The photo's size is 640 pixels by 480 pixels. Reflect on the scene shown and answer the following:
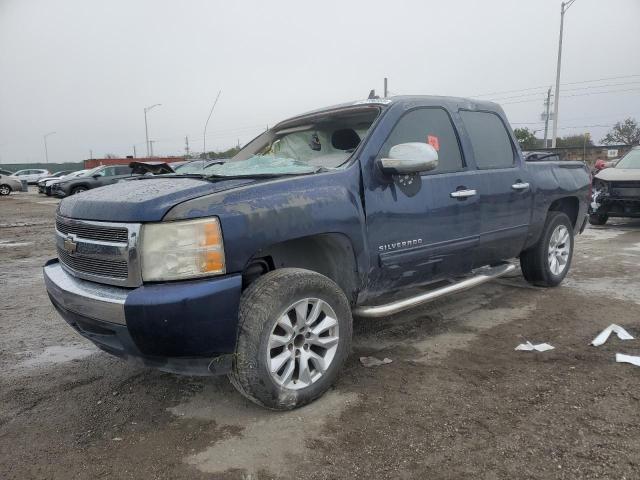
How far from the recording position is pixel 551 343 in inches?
148

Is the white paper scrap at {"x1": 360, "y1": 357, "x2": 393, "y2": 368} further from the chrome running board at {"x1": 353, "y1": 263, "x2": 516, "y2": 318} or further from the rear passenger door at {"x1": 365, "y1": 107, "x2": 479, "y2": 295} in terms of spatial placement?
the rear passenger door at {"x1": 365, "y1": 107, "x2": 479, "y2": 295}

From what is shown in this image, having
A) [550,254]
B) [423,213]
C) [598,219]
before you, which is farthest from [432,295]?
[598,219]

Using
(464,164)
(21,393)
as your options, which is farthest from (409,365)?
(21,393)

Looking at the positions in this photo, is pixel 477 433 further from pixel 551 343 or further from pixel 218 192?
pixel 218 192

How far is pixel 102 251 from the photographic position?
266cm

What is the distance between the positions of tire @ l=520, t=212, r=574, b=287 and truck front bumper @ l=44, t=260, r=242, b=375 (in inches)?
144

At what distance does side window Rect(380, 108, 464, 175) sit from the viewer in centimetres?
361

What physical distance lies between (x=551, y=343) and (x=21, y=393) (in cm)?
373

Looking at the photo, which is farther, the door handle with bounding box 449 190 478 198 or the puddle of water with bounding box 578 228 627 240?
the puddle of water with bounding box 578 228 627 240

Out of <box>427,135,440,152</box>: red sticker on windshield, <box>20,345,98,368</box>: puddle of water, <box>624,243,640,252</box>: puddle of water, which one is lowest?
<box>624,243,640,252</box>: puddle of water

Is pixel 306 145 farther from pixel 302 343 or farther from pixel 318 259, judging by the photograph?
pixel 302 343

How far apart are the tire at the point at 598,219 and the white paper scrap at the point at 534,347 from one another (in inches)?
320

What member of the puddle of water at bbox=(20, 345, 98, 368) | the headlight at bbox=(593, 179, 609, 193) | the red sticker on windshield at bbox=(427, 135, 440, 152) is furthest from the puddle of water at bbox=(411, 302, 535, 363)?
the headlight at bbox=(593, 179, 609, 193)

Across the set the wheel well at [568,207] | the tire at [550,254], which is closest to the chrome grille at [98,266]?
the tire at [550,254]
